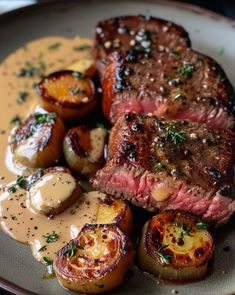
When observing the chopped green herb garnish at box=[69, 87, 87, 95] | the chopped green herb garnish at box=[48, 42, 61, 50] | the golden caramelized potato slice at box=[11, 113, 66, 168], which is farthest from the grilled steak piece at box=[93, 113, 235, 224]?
the chopped green herb garnish at box=[48, 42, 61, 50]

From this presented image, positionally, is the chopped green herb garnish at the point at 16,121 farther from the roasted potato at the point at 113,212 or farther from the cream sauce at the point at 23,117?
the roasted potato at the point at 113,212

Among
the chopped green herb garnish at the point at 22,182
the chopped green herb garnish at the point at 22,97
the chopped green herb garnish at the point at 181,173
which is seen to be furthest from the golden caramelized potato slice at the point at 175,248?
the chopped green herb garnish at the point at 22,97

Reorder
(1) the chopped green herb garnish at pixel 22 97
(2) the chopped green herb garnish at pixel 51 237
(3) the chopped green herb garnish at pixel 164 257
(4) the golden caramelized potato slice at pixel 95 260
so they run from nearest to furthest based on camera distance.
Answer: (4) the golden caramelized potato slice at pixel 95 260 < (3) the chopped green herb garnish at pixel 164 257 < (2) the chopped green herb garnish at pixel 51 237 < (1) the chopped green herb garnish at pixel 22 97

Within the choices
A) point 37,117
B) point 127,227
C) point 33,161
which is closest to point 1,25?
point 37,117

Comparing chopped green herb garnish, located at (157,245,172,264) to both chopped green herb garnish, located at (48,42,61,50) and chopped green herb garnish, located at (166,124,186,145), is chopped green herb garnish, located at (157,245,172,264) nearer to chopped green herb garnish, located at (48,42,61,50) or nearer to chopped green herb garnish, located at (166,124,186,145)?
chopped green herb garnish, located at (166,124,186,145)

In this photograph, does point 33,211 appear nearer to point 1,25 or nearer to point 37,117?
point 37,117

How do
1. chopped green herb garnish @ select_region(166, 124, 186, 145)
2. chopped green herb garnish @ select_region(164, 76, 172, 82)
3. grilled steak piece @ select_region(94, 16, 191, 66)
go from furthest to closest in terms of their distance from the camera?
1. grilled steak piece @ select_region(94, 16, 191, 66)
2. chopped green herb garnish @ select_region(164, 76, 172, 82)
3. chopped green herb garnish @ select_region(166, 124, 186, 145)
